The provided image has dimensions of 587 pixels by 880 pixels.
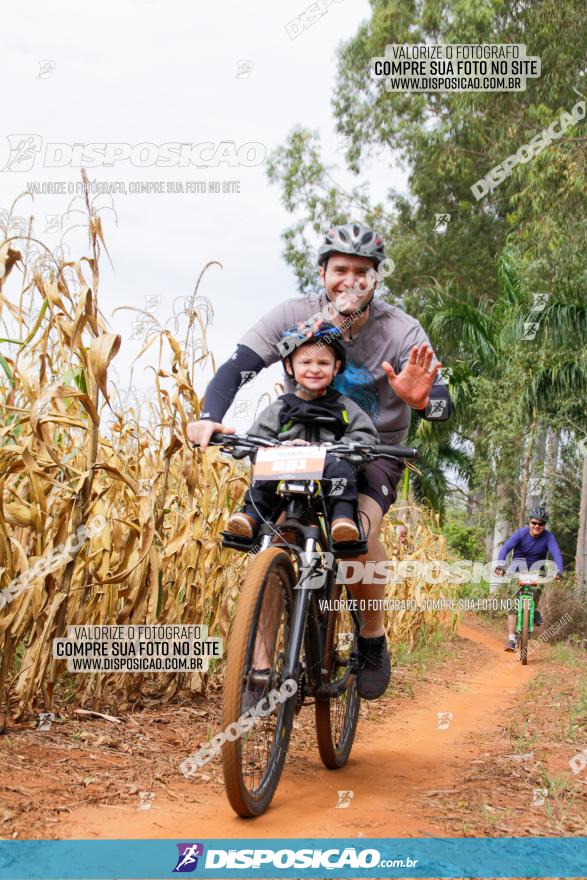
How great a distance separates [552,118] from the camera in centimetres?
2123

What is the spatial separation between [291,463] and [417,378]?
713mm

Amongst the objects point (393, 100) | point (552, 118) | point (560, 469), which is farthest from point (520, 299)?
point (393, 100)

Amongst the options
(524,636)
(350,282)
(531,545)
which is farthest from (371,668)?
A: (531,545)

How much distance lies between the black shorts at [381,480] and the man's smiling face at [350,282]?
71 cm

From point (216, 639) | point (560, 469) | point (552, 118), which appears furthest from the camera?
point (560, 469)

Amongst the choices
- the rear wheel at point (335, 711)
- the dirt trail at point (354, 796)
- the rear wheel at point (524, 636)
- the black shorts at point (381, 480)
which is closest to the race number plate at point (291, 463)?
the black shorts at point (381, 480)

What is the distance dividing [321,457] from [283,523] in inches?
14.6

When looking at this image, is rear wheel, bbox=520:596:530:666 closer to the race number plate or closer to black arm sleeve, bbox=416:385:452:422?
black arm sleeve, bbox=416:385:452:422

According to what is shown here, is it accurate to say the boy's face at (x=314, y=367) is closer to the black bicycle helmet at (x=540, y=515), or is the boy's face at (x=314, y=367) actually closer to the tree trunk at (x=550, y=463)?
the black bicycle helmet at (x=540, y=515)

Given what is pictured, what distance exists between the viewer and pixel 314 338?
3.86 meters

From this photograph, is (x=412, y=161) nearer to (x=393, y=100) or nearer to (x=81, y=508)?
(x=393, y=100)

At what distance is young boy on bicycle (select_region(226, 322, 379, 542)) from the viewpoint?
3.70 meters

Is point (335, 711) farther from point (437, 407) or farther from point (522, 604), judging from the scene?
point (522, 604)

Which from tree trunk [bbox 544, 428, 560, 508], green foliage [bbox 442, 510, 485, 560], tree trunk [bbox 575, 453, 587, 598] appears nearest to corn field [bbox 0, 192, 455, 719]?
tree trunk [bbox 575, 453, 587, 598]
